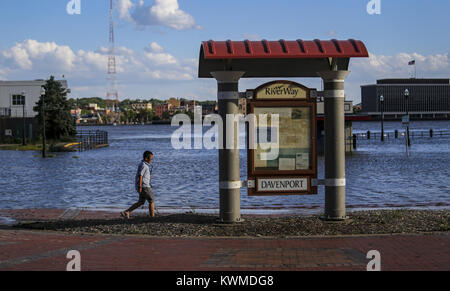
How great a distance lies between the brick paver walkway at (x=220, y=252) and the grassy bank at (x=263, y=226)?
60 cm

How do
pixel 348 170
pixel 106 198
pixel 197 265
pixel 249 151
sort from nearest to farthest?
1. pixel 197 265
2. pixel 249 151
3. pixel 106 198
4. pixel 348 170

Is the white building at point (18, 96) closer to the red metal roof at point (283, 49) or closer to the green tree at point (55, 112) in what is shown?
the green tree at point (55, 112)

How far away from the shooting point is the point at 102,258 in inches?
380

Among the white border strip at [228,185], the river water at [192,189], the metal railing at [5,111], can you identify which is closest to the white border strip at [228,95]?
Result: the white border strip at [228,185]

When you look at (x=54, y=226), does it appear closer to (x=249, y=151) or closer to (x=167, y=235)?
(x=167, y=235)

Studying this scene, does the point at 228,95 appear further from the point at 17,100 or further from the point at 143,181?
the point at 17,100

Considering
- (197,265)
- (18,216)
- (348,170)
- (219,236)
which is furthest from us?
(348,170)

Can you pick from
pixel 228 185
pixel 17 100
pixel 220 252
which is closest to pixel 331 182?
pixel 228 185

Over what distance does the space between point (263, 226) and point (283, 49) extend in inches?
141

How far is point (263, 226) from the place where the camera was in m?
12.9

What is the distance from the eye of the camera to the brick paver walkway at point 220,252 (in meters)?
8.97
